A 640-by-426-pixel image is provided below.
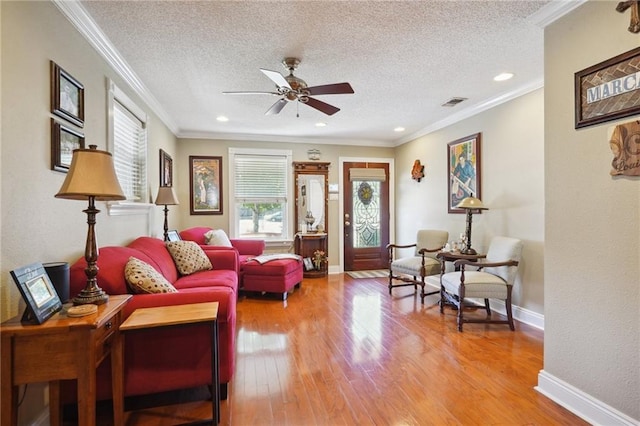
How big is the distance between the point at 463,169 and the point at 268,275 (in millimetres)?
3092

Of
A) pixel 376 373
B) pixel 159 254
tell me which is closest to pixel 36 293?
pixel 159 254

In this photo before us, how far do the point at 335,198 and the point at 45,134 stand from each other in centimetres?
453

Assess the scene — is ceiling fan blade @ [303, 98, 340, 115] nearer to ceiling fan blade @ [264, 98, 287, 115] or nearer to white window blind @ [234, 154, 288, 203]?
ceiling fan blade @ [264, 98, 287, 115]

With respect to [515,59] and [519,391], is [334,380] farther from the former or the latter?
[515,59]

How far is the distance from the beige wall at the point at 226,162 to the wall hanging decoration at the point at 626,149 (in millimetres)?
4413

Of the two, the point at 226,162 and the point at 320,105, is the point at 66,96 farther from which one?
the point at 226,162

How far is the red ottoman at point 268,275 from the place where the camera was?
4086mm

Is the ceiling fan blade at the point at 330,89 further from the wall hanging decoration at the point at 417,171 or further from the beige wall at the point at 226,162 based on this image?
the beige wall at the point at 226,162

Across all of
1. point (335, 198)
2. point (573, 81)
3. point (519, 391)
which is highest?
point (573, 81)

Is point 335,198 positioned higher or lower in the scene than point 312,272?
higher

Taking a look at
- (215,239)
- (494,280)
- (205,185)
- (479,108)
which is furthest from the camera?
(205,185)

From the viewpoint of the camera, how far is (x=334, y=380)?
217 cm

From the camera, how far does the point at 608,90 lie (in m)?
1.68

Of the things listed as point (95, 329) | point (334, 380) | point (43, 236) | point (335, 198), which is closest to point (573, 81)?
point (334, 380)
